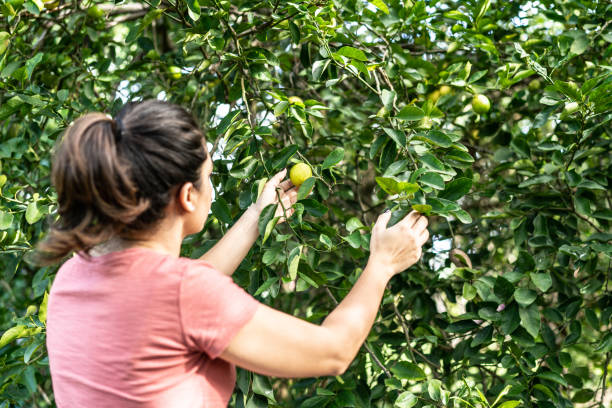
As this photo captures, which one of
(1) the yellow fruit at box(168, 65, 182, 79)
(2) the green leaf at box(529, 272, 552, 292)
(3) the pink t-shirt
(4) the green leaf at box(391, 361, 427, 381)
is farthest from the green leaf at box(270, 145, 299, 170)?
(1) the yellow fruit at box(168, 65, 182, 79)

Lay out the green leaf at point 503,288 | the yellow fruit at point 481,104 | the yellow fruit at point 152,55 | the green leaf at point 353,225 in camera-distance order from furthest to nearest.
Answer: the yellow fruit at point 152,55 < the yellow fruit at point 481,104 < the green leaf at point 503,288 < the green leaf at point 353,225

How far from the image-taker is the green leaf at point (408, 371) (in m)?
1.42

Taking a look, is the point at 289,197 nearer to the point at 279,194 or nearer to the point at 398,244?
the point at 279,194

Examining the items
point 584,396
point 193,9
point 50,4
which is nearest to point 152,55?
point 50,4

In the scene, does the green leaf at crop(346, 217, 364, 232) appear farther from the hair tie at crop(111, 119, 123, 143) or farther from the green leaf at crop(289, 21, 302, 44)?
the hair tie at crop(111, 119, 123, 143)

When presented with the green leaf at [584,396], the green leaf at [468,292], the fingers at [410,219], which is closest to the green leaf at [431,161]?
the fingers at [410,219]

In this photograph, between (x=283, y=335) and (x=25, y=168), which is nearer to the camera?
(x=283, y=335)

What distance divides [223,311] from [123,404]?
0.23m

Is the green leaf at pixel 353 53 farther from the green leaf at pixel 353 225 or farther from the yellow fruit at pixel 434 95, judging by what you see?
the yellow fruit at pixel 434 95

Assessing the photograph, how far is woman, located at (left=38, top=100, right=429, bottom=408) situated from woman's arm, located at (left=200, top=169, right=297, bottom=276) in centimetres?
30

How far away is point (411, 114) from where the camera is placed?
133cm

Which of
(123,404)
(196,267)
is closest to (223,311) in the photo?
(196,267)

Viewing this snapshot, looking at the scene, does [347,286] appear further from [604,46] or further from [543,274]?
[604,46]

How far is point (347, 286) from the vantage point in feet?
5.32
